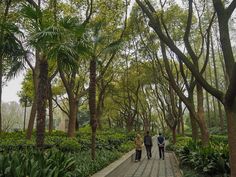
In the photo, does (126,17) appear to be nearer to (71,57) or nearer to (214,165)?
(71,57)

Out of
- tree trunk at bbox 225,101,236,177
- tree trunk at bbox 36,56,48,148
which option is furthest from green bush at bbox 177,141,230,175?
tree trunk at bbox 36,56,48,148

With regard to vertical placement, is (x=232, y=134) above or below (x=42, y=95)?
below

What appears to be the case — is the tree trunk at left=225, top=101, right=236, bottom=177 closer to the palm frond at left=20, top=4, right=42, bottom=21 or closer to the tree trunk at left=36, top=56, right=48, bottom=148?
the tree trunk at left=36, top=56, right=48, bottom=148

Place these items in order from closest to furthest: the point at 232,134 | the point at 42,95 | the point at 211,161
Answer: the point at 232,134
the point at 211,161
the point at 42,95

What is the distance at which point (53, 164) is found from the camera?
696cm

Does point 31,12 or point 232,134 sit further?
point 31,12

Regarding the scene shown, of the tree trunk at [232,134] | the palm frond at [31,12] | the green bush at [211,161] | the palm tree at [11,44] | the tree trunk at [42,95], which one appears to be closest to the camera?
the tree trunk at [232,134]

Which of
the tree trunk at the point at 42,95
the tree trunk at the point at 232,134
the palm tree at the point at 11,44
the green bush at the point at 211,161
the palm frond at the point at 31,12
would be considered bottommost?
the green bush at the point at 211,161

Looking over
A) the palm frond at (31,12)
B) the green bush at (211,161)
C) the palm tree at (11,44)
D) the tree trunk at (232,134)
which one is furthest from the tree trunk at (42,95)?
the tree trunk at (232,134)

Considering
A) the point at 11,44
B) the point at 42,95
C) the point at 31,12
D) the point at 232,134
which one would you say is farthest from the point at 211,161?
the point at 11,44

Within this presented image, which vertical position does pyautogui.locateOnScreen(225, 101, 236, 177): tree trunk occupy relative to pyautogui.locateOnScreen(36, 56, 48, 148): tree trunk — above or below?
below

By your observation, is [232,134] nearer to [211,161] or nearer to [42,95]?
[211,161]

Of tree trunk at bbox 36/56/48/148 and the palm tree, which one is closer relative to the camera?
tree trunk at bbox 36/56/48/148

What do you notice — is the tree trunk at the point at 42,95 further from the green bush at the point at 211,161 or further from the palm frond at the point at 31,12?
the green bush at the point at 211,161
